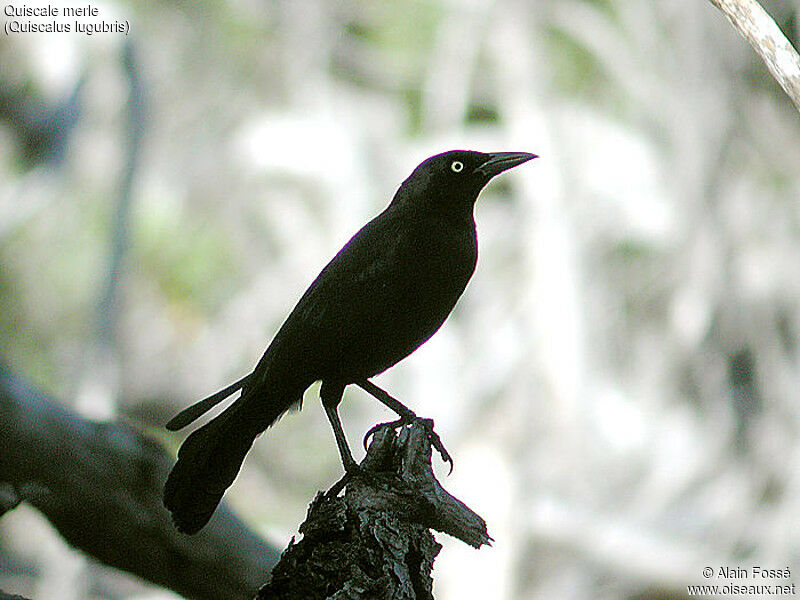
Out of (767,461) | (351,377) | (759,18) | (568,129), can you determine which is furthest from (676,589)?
(759,18)

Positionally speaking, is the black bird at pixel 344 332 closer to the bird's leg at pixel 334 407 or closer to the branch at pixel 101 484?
the bird's leg at pixel 334 407

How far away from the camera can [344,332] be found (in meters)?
3.62

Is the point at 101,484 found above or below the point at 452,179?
below

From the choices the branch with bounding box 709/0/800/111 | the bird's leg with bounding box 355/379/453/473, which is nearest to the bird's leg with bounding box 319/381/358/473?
the bird's leg with bounding box 355/379/453/473

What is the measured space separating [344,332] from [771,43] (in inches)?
62.5

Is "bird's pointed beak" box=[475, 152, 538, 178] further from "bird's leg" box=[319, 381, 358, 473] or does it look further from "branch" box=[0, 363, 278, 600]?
"branch" box=[0, 363, 278, 600]

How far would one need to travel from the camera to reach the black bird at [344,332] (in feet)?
11.4

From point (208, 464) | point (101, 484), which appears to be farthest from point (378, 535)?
point (101, 484)

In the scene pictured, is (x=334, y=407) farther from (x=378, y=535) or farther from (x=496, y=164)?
(x=496, y=164)

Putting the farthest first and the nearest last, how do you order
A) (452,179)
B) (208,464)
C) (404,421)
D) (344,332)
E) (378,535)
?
1. (452,179)
2. (404,421)
3. (344,332)
4. (208,464)
5. (378,535)

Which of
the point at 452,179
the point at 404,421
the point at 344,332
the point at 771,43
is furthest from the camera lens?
the point at 452,179

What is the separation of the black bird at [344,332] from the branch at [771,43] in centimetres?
104

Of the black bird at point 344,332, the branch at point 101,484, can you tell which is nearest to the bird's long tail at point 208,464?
the black bird at point 344,332

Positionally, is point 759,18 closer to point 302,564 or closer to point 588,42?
point 302,564
